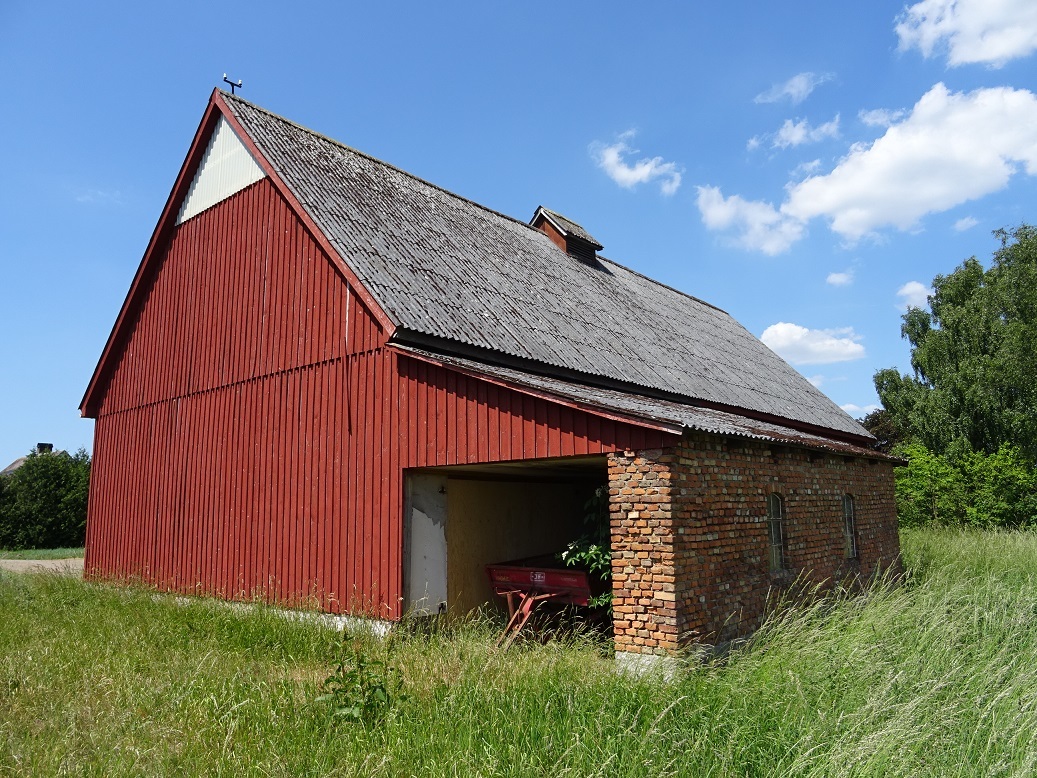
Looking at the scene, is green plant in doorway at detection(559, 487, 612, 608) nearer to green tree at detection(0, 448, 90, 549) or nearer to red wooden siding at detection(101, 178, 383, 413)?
red wooden siding at detection(101, 178, 383, 413)

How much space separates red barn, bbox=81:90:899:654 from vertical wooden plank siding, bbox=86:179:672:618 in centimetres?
4

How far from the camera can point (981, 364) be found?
2973 cm

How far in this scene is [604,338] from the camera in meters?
13.8

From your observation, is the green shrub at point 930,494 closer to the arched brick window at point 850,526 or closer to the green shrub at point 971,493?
the green shrub at point 971,493

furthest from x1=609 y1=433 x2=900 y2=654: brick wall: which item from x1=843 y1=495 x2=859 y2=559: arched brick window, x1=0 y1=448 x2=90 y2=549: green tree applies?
x1=0 y1=448 x2=90 y2=549: green tree

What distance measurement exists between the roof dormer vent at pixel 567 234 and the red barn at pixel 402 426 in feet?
7.50

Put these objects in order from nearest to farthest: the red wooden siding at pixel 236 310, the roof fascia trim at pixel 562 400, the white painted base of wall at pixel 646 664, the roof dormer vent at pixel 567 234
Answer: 1. the white painted base of wall at pixel 646 664
2. the roof fascia trim at pixel 562 400
3. the red wooden siding at pixel 236 310
4. the roof dormer vent at pixel 567 234

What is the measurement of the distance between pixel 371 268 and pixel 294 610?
16.7 feet

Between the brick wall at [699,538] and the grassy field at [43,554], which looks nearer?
the brick wall at [699,538]

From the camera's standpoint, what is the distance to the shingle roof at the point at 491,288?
10914 mm

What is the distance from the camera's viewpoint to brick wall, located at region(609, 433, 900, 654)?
729cm

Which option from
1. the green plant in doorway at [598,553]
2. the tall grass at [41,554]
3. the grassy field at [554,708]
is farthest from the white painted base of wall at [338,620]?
the tall grass at [41,554]

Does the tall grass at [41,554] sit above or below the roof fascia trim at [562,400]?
below

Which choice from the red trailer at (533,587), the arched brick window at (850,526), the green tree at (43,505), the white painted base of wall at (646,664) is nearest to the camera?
the white painted base of wall at (646,664)
